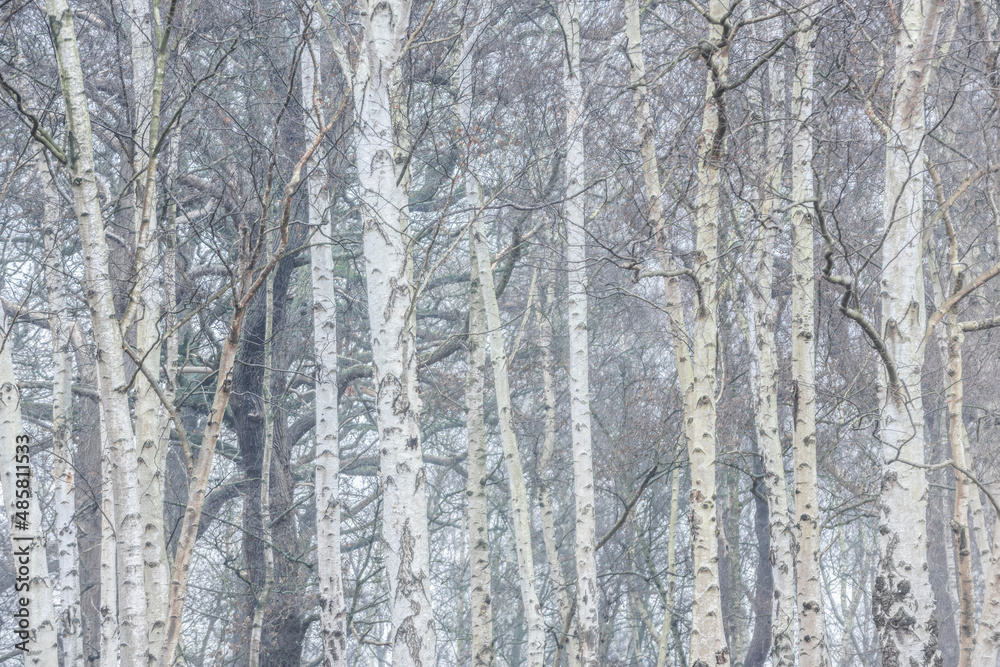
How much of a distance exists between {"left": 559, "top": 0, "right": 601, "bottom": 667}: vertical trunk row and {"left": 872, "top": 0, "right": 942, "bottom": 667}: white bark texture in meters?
3.01

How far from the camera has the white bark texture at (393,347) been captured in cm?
534

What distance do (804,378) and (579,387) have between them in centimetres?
239

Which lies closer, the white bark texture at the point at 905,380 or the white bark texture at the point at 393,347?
the white bark texture at the point at 393,347

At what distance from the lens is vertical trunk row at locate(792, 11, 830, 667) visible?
25.2ft

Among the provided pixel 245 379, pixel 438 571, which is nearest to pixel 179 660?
pixel 245 379

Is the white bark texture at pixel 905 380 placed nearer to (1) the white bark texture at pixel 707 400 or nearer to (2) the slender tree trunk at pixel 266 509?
(1) the white bark texture at pixel 707 400

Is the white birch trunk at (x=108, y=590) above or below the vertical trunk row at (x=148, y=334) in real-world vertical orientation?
below

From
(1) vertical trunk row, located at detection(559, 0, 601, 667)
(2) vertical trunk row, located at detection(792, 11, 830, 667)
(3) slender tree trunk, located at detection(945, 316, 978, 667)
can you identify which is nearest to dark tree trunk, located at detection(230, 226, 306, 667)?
(1) vertical trunk row, located at detection(559, 0, 601, 667)

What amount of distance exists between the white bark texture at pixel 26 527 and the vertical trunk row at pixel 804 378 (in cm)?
625

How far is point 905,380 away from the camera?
622 cm

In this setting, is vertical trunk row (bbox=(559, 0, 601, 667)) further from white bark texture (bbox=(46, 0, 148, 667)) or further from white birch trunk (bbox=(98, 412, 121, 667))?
white bark texture (bbox=(46, 0, 148, 667))

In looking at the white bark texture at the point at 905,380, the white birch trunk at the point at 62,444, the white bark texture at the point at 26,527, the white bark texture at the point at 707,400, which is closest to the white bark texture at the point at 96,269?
the white bark texture at the point at 26,527

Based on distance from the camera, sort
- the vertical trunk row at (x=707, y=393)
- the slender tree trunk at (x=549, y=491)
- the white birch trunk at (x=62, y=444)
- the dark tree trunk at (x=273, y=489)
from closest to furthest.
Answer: the vertical trunk row at (x=707, y=393), the white birch trunk at (x=62, y=444), the slender tree trunk at (x=549, y=491), the dark tree trunk at (x=273, y=489)

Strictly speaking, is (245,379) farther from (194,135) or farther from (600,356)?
(600,356)
